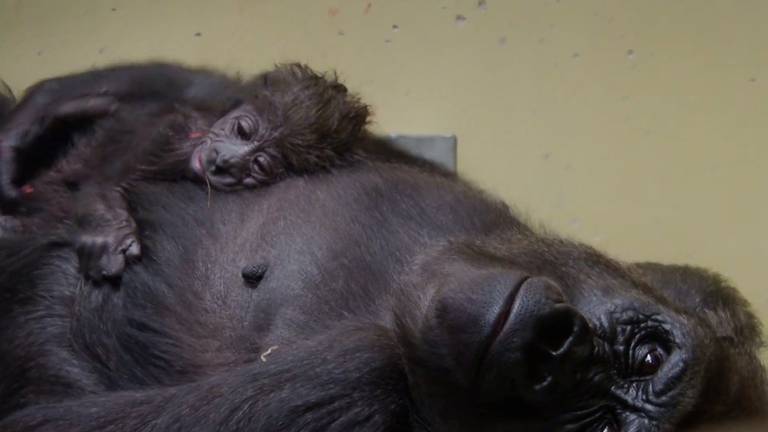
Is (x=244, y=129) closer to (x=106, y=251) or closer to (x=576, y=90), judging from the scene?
(x=106, y=251)

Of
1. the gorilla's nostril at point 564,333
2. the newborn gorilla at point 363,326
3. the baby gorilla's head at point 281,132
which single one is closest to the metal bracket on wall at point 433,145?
the baby gorilla's head at point 281,132

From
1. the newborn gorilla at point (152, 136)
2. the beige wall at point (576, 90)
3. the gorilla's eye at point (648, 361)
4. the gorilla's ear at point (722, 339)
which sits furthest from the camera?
the beige wall at point (576, 90)

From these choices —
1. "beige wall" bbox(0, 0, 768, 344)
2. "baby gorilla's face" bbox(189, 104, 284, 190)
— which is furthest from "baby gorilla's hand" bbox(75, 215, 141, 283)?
"beige wall" bbox(0, 0, 768, 344)

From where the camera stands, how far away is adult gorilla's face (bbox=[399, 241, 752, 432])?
5.04 feet

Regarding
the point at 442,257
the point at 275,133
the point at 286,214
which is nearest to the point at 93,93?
the point at 275,133

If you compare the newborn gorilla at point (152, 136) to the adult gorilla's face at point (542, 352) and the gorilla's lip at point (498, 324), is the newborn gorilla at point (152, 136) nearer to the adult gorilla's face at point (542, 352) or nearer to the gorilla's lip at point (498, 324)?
the adult gorilla's face at point (542, 352)

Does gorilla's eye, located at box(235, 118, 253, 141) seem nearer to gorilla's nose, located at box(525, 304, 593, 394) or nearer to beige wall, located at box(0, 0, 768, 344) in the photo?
beige wall, located at box(0, 0, 768, 344)

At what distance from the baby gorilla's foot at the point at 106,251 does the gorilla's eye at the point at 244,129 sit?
38cm

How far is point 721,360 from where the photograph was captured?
77.9 inches

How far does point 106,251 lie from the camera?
2115 millimetres

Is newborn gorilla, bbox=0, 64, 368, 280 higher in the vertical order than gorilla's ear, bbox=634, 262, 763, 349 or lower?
higher

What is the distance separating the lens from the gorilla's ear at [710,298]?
85.8 inches

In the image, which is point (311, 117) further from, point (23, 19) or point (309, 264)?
point (23, 19)

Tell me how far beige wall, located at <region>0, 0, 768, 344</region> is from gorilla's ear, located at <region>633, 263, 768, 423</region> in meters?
0.50
